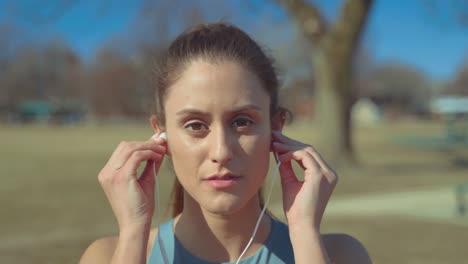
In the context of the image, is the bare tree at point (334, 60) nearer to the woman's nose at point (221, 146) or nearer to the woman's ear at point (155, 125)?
the woman's ear at point (155, 125)

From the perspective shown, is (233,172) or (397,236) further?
(397,236)

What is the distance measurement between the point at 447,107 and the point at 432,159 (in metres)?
4.36

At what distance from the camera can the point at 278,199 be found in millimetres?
10266

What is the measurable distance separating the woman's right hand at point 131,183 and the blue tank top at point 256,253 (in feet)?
0.49

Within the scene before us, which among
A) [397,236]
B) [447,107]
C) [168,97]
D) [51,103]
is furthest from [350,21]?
[51,103]

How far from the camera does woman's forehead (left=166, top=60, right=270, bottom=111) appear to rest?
1.82 m

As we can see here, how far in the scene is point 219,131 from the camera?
71.7 inches

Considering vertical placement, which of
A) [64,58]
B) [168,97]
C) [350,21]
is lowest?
[168,97]

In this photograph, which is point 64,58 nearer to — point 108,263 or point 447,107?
point 447,107

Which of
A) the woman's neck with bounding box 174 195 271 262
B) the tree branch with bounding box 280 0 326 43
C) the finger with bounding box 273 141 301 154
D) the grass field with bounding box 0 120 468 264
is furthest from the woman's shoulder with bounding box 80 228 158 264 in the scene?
the tree branch with bounding box 280 0 326 43

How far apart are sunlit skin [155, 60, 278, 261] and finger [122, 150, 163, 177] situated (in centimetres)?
7

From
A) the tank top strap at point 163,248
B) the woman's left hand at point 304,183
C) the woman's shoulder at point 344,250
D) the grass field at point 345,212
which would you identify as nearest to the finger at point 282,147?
the woman's left hand at point 304,183

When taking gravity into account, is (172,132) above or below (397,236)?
above

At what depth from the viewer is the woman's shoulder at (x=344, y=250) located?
2.01 m
